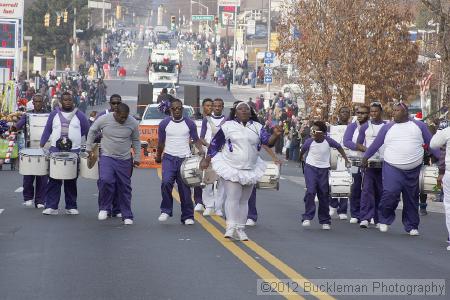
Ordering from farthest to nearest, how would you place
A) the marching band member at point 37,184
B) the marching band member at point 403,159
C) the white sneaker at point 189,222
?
the marching band member at point 37,184, the white sneaker at point 189,222, the marching band member at point 403,159

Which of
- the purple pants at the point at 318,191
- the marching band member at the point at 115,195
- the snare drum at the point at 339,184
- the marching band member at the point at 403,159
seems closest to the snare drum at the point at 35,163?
the marching band member at the point at 115,195

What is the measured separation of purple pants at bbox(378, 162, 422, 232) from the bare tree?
2252 cm

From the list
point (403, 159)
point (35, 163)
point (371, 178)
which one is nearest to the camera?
point (403, 159)

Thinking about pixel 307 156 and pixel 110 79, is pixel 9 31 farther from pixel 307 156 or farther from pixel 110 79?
pixel 307 156

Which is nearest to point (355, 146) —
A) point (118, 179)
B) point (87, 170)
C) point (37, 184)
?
point (118, 179)

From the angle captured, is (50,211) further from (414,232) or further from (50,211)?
(414,232)

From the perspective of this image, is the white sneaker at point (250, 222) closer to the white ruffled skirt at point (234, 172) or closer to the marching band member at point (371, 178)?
the marching band member at point (371, 178)

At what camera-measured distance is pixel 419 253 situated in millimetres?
15852

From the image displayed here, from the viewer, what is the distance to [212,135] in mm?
20281

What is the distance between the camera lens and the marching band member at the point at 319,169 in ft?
Result: 61.5

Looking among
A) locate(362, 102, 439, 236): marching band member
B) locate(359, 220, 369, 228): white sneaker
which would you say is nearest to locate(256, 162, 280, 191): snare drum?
locate(362, 102, 439, 236): marching band member

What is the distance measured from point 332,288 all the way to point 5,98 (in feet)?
95.5

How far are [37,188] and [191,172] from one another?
12.7 ft

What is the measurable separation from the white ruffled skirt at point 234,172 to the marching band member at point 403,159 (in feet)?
9.07
